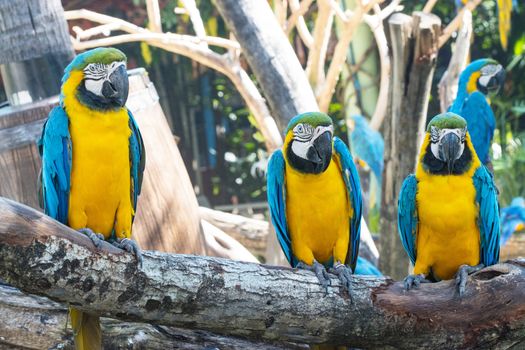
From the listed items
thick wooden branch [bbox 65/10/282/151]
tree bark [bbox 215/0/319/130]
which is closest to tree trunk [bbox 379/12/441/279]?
tree bark [bbox 215/0/319/130]

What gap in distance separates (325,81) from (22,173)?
2157 mm

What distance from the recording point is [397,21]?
3699 millimetres

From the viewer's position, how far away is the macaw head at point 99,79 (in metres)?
2.42

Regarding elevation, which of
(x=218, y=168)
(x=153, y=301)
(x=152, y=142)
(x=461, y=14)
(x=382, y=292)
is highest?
(x=461, y=14)

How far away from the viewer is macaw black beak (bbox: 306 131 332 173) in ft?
8.34

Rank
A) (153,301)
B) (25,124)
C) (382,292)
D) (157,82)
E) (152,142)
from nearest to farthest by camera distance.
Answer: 1. (153,301)
2. (382,292)
3. (25,124)
4. (152,142)
5. (157,82)

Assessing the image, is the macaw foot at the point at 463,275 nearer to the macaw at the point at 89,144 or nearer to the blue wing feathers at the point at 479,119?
the macaw at the point at 89,144

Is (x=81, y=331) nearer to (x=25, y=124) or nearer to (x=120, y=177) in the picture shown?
(x=120, y=177)

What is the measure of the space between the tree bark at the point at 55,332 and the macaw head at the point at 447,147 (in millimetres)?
962


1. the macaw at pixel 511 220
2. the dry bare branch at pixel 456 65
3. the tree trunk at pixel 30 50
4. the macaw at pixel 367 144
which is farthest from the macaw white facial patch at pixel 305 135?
the macaw at pixel 367 144

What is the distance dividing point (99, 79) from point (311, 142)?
2.38 ft

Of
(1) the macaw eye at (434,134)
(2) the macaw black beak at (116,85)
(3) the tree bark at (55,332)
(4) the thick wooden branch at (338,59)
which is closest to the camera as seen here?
(2) the macaw black beak at (116,85)

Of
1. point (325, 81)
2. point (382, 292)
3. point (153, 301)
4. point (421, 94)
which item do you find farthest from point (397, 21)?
point (153, 301)

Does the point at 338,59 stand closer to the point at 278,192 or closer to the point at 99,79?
the point at 278,192
